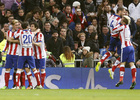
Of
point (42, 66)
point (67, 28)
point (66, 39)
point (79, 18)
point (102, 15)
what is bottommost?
point (42, 66)

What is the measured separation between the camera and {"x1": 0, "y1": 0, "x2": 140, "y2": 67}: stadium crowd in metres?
16.7

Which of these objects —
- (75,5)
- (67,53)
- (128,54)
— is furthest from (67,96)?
(75,5)

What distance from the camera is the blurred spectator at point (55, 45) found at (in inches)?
658

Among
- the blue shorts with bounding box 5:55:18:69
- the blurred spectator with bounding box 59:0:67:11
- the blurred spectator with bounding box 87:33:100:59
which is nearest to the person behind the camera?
the blue shorts with bounding box 5:55:18:69

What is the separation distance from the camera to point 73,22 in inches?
750

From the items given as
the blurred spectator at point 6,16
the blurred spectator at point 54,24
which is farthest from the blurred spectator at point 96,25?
the blurred spectator at point 6,16

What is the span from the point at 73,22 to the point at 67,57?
377 cm

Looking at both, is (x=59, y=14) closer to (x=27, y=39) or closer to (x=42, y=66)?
(x=42, y=66)

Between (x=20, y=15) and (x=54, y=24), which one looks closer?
(x=54, y=24)

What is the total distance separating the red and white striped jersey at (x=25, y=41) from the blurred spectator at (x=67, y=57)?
2.08 m

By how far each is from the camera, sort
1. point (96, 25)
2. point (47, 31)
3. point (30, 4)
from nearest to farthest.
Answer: point (47, 31) < point (96, 25) < point (30, 4)

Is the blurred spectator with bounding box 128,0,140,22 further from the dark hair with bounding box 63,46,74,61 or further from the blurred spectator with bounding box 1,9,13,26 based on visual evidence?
the blurred spectator with bounding box 1,9,13,26

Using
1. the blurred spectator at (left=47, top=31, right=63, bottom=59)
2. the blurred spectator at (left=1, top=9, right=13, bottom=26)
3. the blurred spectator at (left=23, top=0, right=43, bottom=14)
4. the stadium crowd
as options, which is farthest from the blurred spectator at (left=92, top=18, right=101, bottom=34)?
the blurred spectator at (left=1, top=9, right=13, bottom=26)

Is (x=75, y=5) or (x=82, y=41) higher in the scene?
(x=75, y=5)
